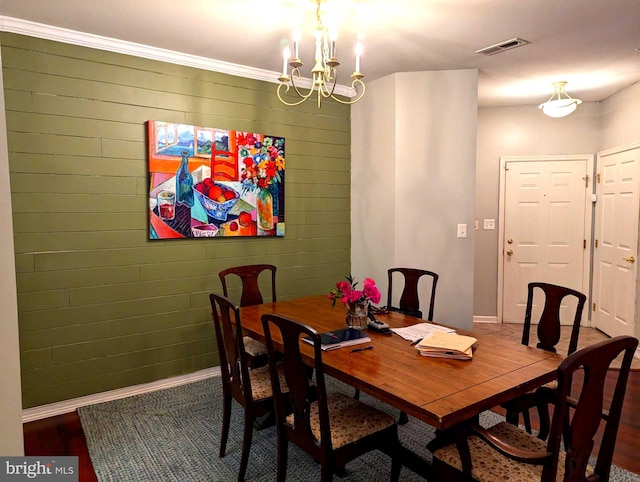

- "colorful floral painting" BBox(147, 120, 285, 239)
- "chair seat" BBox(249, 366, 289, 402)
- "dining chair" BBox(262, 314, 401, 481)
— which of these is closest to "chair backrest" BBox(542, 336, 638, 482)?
"dining chair" BBox(262, 314, 401, 481)

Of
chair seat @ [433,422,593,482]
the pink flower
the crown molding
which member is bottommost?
chair seat @ [433,422,593,482]

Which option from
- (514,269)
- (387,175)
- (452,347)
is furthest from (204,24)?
(514,269)

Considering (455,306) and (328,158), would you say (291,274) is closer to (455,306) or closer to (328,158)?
(328,158)

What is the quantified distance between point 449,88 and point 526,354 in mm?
2674

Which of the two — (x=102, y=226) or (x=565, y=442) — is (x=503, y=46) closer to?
(x=565, y=442)

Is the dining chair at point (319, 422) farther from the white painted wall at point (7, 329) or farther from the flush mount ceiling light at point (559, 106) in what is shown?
the flush mount ceiling light at point (559, 106)

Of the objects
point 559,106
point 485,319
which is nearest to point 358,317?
point 559,106

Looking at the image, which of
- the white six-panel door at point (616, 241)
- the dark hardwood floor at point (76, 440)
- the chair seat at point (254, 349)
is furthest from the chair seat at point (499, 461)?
the white six-panel door at point (616, 241)

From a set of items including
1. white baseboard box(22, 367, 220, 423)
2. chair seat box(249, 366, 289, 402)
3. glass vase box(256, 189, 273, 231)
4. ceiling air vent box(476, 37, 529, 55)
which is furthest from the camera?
glass vase box(256, 189, 273, 231)

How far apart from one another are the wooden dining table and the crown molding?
2.28 meters

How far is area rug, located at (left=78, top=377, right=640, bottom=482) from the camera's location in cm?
238

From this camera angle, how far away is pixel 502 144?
5.38m

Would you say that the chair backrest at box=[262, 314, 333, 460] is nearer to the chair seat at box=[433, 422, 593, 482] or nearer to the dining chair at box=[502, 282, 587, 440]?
the chair seat at box=[433, 422, 593, 482]

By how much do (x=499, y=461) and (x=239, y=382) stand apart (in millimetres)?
1326
